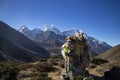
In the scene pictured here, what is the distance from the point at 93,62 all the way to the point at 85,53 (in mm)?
14158

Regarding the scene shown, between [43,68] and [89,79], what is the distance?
45.2 feet

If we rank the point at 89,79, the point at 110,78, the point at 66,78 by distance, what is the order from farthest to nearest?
the point at 110,78, the point at 66,78, the point at 89,79

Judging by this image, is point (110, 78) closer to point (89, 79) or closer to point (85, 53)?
point (85, 53)

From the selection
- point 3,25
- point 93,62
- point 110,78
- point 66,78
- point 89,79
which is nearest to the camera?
point 89,79

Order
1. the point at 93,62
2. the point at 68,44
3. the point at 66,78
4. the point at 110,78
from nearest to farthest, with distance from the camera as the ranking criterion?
the point at 66,78
the point at 68,44
the point at 110,78
the point at 93,62

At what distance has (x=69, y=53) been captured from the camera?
1923 cm

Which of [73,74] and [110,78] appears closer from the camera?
[73,74]

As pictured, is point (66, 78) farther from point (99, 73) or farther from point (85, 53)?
point (99, 73)

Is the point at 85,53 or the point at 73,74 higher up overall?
the point at 85,53

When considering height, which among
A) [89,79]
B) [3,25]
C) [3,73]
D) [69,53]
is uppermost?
[3,25]

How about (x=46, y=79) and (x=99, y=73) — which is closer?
(x=46, y=79)

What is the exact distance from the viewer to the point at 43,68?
27359mm

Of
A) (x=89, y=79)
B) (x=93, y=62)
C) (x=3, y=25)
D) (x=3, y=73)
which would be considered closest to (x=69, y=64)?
(x=89, y=79)

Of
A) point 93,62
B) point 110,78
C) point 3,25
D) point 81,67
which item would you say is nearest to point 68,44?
point 81,67
